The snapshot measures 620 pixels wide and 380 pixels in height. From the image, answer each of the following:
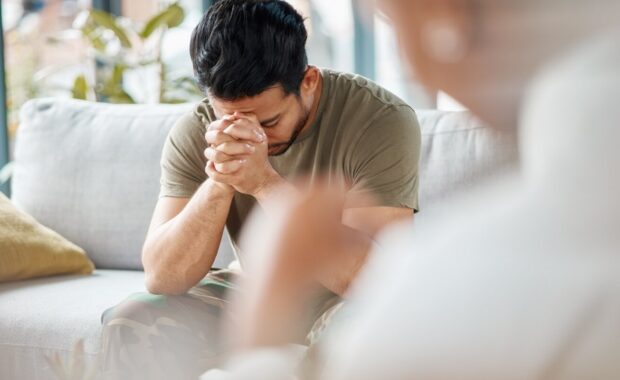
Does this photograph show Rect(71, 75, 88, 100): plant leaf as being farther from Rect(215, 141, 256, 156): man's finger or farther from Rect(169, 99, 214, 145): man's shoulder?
Rect(215, 141, 256, 156): man's finger

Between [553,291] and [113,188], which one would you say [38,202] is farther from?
[553,291]

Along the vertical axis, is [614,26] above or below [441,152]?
above

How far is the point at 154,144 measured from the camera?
2.64m

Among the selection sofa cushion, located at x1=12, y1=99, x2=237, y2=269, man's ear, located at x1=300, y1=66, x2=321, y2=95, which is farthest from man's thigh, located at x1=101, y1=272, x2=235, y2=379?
sofa cushion, located at x1=12, y1=99, x2=237, y2=269

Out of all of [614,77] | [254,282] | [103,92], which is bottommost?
[103,92]

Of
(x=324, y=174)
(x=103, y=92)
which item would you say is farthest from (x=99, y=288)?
(x=103, y=92)

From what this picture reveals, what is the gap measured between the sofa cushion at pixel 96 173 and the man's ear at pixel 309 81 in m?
0.84

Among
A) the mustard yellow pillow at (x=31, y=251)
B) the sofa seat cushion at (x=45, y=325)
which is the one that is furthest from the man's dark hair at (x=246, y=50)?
the mustard yellow pillow at (x=31, y=251)

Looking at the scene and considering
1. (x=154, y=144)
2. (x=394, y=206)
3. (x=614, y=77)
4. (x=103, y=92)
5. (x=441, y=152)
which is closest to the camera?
(x=614, y=77)

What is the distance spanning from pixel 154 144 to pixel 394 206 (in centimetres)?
105

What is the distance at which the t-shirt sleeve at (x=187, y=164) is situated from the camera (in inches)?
78.2

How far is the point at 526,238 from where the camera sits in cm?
57

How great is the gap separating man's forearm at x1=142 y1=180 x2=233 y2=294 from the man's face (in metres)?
0.15

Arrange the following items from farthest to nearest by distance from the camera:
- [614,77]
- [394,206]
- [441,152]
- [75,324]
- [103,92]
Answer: [103,92] → [441,152] → [75,324] → [394,206] → [614,77]
